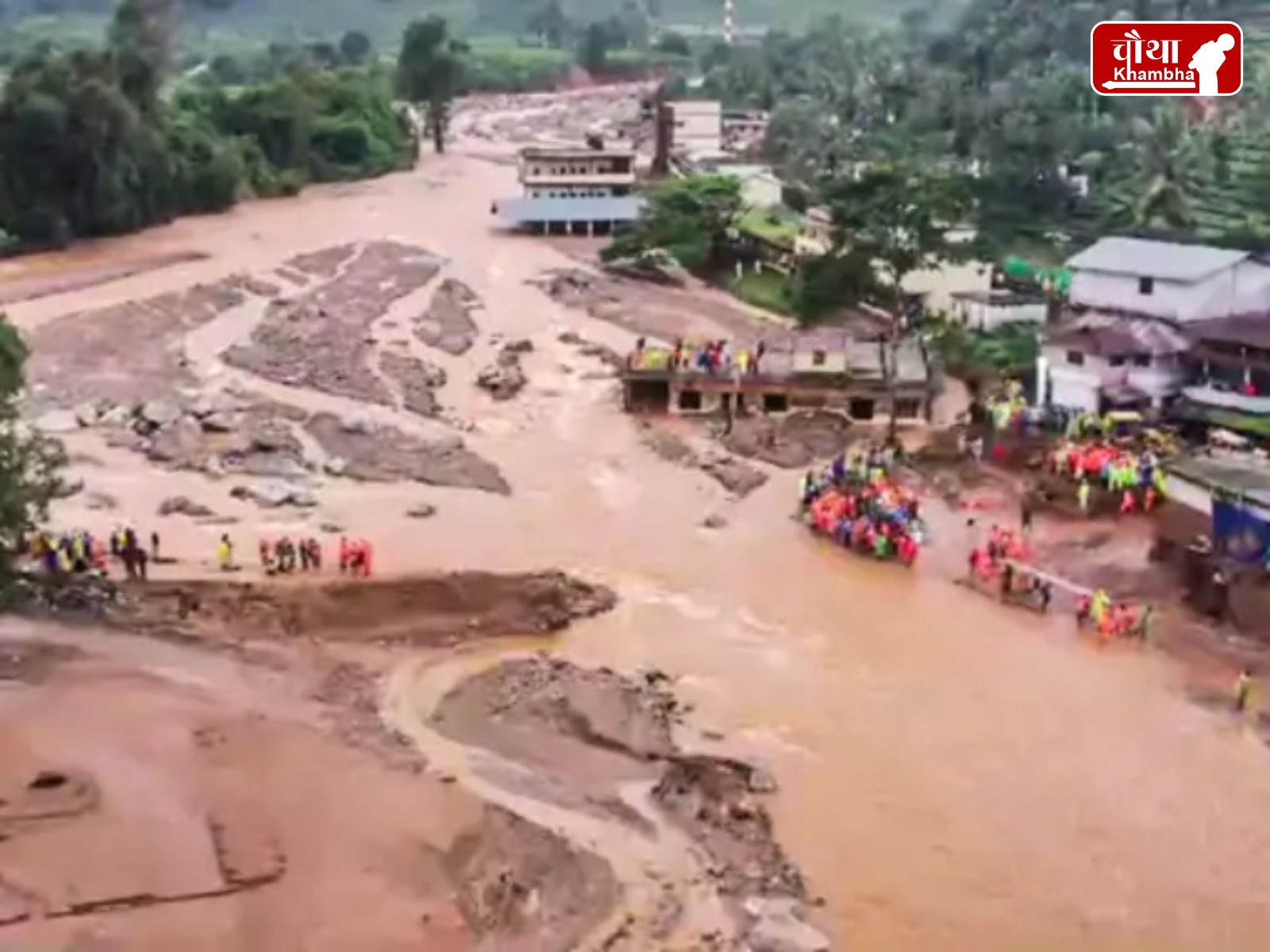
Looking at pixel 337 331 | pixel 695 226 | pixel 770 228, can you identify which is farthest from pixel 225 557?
pixel 770 228

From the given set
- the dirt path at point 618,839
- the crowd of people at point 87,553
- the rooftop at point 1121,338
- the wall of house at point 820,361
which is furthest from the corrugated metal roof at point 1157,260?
the crowd of people at point 87,553

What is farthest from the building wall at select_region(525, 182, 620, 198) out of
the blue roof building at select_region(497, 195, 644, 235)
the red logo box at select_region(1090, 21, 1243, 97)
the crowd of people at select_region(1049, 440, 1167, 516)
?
the red logo box at select_region(1090, 21, 1243, 97)

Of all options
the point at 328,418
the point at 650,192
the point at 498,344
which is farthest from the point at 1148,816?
the point at 650,192

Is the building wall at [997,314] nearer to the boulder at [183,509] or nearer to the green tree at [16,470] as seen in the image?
the boulder at [183,509]

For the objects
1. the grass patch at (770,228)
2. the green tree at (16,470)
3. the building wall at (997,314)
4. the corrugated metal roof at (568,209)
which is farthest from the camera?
the corrugated metal roof at (568,209)

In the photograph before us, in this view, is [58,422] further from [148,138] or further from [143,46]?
[143,46]

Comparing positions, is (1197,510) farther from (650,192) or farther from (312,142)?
(312,142)

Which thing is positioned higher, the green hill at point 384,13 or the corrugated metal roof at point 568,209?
the green hill at point 384,13

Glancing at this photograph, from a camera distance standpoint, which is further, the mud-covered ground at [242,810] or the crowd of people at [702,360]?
the crowd of people at [702,360]
